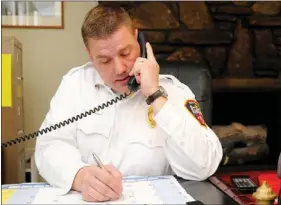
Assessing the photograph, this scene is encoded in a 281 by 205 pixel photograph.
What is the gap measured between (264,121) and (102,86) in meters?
1.69

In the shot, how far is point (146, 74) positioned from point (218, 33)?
1582mm

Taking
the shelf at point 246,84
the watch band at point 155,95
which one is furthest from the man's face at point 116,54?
the shelf at point 246,84

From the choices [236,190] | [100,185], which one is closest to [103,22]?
[100,185]

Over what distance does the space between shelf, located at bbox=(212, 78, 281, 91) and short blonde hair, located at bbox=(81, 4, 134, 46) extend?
1349 millimetres

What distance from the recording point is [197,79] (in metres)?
1.53

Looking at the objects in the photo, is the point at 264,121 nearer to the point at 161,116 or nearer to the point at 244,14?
the point at 244,14

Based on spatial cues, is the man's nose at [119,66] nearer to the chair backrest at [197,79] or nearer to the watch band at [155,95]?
the watch band at [155,95]

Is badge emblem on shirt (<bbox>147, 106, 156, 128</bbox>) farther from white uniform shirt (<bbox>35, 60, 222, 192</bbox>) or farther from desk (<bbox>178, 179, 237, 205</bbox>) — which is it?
desk (<bbox>178, 179, 237, 205</bbox>)

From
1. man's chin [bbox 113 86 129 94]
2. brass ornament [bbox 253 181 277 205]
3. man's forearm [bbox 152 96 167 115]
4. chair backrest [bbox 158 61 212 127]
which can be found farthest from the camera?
chair backrest [bbox 158 61 212 127]

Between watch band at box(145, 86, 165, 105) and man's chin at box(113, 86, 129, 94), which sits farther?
man's chin at box(113, 86, 129, 94)

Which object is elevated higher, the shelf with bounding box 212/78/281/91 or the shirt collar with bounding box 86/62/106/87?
the shirt collar with bounding box 86/62/106/87

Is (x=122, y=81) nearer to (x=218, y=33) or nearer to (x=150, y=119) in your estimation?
(x=150, y=119)

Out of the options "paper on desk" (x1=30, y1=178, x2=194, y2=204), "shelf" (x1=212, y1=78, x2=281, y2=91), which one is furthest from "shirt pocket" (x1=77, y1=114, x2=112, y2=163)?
"shelf" (x1=212, y1=78, x2=281, y2=91)

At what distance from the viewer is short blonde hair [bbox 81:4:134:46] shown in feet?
3.72
